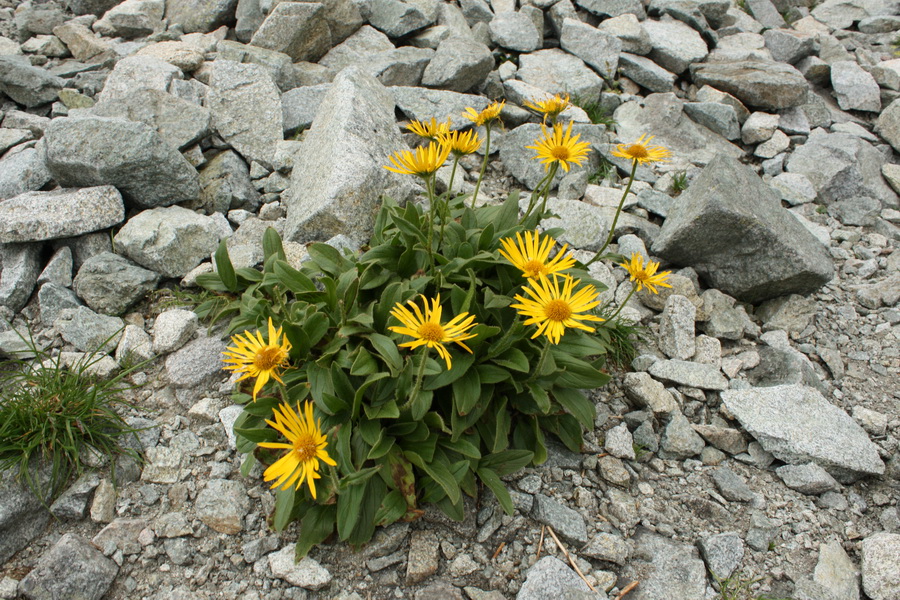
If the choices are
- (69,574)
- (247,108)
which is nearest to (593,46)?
(247,108)

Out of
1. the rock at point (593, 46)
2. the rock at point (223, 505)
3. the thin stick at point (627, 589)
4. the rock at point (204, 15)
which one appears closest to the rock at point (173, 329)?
the rock at point (223, 505)

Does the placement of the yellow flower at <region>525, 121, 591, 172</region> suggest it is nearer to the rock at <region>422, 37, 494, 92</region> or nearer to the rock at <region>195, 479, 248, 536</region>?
the rock at <region>195, 479, 248, 536</region>

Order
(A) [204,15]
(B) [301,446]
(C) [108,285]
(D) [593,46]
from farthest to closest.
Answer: (A) [204,15]
(D) [593,46]
(C) [108,285]
(B) [301,446]

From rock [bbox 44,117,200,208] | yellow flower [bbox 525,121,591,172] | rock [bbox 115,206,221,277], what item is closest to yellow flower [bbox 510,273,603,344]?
yellow flower [bbox 525,121,591,172]

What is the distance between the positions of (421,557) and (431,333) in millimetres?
1205

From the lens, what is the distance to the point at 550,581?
3096mm

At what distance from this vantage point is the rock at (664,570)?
310cm

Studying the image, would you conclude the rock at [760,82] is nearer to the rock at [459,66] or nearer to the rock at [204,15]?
the rock at [459,66]

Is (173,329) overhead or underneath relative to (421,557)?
overhead

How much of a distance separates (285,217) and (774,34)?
699 cm

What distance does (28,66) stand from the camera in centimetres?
634

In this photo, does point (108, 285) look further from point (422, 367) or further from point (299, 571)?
point (422, 367)

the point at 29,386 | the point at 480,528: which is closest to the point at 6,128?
the point at 29,386

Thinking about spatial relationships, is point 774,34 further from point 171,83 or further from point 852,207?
point 171,83
